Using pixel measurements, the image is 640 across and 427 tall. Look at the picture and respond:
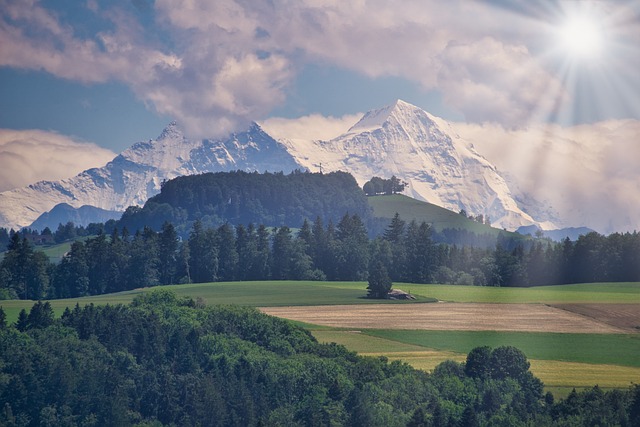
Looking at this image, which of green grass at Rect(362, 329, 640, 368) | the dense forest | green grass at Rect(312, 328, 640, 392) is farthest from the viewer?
green grass at Rect(362, 329, 640, 368)

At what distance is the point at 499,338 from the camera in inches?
4370

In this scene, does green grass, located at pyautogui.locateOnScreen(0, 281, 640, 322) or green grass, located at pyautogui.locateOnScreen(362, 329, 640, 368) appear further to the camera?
green grass, located at pyautogui.locateOnScreen(0, 281, 640, 322)

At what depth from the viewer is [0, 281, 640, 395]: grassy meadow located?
323 feet

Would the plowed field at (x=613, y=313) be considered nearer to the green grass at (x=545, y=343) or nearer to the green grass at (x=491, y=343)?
the green grass at (x=545, y=343)

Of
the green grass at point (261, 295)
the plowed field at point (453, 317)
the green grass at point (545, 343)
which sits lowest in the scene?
the green grass at point (545, 343)

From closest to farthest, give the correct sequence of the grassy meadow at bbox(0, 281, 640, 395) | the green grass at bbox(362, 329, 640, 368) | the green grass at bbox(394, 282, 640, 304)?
the grassy meadow at bbox(0, 281, 640, 395) → the green grass at bbox(362, 329, 640, 368) → the green grass at bbox(394, 282, 640, 304)

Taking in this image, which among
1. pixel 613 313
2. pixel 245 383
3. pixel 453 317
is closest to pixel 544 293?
pixel 613 313

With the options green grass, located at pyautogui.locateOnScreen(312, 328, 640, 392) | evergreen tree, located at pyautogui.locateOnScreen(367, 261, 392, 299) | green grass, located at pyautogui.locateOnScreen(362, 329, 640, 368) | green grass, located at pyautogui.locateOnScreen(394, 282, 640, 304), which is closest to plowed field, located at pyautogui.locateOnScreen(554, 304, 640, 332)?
green grass, located at pyautogui.locateOnScreen(394, 282, 640, 304)

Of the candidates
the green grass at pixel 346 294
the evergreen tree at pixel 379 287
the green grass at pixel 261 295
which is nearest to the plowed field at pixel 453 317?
the green grass at pixel 346 294

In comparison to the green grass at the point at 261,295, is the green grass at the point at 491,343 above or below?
below

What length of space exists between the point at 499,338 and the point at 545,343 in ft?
15.9

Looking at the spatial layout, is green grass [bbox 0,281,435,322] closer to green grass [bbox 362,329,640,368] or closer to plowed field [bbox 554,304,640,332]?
plowed field [bbox 554,304,640,332]

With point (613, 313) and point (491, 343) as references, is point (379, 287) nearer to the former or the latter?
point (613, 313)

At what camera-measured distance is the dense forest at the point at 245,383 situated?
290 ft
